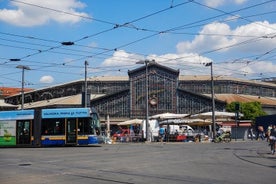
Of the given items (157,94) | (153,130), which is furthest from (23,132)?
(157,94)

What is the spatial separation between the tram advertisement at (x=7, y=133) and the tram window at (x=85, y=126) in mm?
6133

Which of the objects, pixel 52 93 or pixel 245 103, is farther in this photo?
pixel 52 93

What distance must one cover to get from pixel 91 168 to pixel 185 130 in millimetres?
33457

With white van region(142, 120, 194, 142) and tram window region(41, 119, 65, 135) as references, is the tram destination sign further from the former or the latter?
white van region(142, 120, 194, 142)

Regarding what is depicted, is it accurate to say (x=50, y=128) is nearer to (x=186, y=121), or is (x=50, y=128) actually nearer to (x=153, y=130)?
(x=153, y=130)

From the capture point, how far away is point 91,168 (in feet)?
54.8

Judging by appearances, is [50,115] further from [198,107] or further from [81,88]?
[81,88]

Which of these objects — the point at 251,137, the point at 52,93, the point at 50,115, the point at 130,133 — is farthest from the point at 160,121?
the point at 52,93

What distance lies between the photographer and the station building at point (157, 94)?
280ft

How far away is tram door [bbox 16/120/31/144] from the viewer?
117ft

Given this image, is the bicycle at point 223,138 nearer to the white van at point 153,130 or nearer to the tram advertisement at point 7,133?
the white van at point 153,130

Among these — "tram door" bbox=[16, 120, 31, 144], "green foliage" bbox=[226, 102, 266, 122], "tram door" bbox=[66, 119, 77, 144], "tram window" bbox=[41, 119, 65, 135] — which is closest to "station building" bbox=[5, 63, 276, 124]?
"green foliage" bbox=[226, 102, 266, 122]

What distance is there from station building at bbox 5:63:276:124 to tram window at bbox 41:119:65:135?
47834 mm

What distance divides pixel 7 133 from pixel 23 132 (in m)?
1.63
